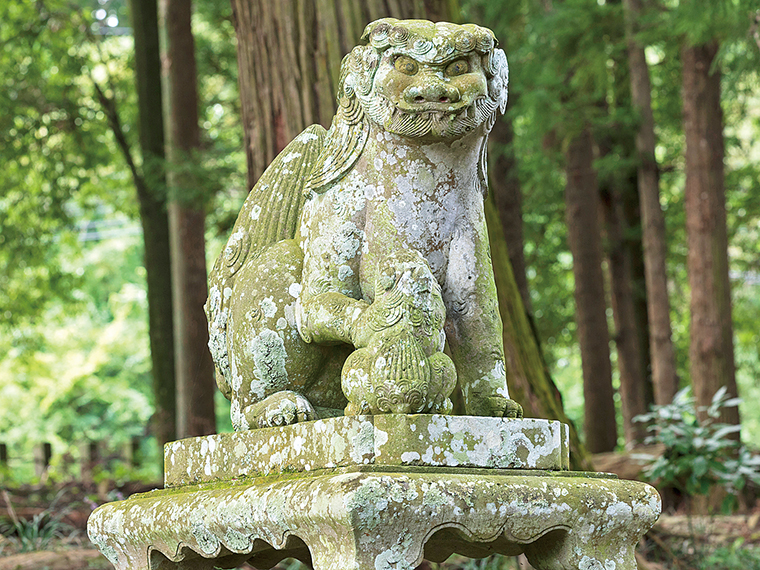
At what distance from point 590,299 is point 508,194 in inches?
A: 90.8

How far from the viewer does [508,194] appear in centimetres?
830

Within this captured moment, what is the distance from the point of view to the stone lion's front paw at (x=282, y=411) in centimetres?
233

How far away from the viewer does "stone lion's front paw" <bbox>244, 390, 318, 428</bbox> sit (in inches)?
91.7

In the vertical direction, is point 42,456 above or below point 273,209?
below

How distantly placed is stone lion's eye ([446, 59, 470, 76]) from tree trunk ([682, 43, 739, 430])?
22.7 feet

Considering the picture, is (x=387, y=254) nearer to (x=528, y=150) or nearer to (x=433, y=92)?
(x=433, y=92)

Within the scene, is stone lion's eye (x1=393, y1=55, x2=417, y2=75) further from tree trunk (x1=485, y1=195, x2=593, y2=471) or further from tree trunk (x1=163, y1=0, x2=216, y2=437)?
tree trunk (x1=163, y1=0, x2=216, y2=437)

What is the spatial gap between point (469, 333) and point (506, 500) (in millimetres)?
524

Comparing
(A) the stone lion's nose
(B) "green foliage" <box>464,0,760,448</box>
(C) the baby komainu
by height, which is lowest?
(C) the baby komainu

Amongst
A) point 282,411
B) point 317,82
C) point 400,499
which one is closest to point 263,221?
point 282,411

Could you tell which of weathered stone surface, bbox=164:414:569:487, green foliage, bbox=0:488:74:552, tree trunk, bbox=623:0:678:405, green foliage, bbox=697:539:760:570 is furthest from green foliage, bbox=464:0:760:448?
green foliage, bbox=0:488:74:552

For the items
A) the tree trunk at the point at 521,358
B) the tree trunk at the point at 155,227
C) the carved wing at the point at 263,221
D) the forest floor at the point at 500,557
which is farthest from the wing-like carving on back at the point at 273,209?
the tree trunk at the point at 155,227

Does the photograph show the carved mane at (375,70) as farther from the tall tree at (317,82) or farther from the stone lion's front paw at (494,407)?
the tall tree at (317,82)

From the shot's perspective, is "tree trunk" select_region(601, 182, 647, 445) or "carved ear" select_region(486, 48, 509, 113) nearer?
"carved ear" select_region(486, 48, 509, 113)
